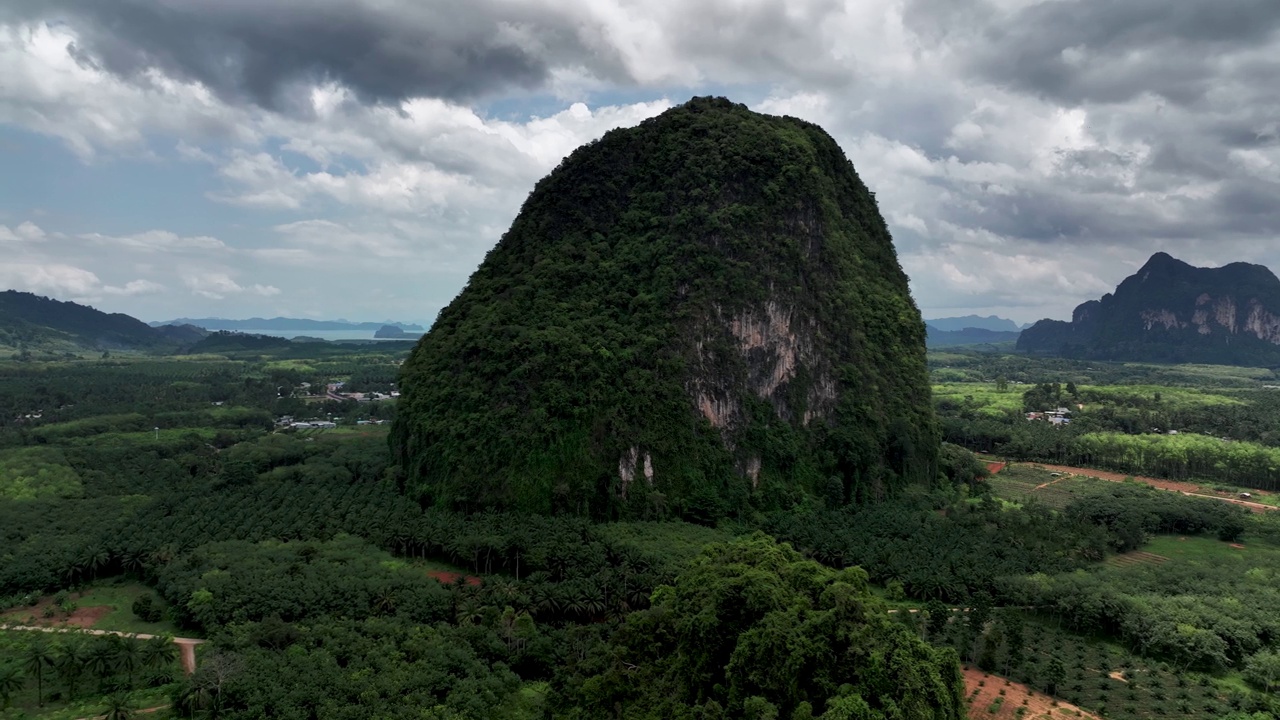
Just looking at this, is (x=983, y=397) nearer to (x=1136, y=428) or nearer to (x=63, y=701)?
(x=1136, y=428)

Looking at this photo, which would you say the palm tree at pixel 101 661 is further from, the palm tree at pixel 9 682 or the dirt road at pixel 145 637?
the palm tree at pixel 9 682

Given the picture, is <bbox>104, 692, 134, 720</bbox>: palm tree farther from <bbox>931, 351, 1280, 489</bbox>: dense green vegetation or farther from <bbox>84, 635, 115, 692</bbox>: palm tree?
<bbox>931, 351, 1280, 489</bbox>: dense green vegetation

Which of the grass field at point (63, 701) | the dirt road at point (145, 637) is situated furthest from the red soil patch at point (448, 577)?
the grass field at point (63, 701)

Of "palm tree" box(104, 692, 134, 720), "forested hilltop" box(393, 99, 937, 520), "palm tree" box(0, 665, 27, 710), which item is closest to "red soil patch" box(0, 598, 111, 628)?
"palm tree" box(0, 665, 27, 710)

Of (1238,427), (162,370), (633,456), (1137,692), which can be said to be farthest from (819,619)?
(162,370)

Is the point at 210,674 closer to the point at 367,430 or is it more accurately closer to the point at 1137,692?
the point at 1137,692

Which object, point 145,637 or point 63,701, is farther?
point 145,637

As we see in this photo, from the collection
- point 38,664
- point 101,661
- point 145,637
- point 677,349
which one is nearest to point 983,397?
point 677,349
